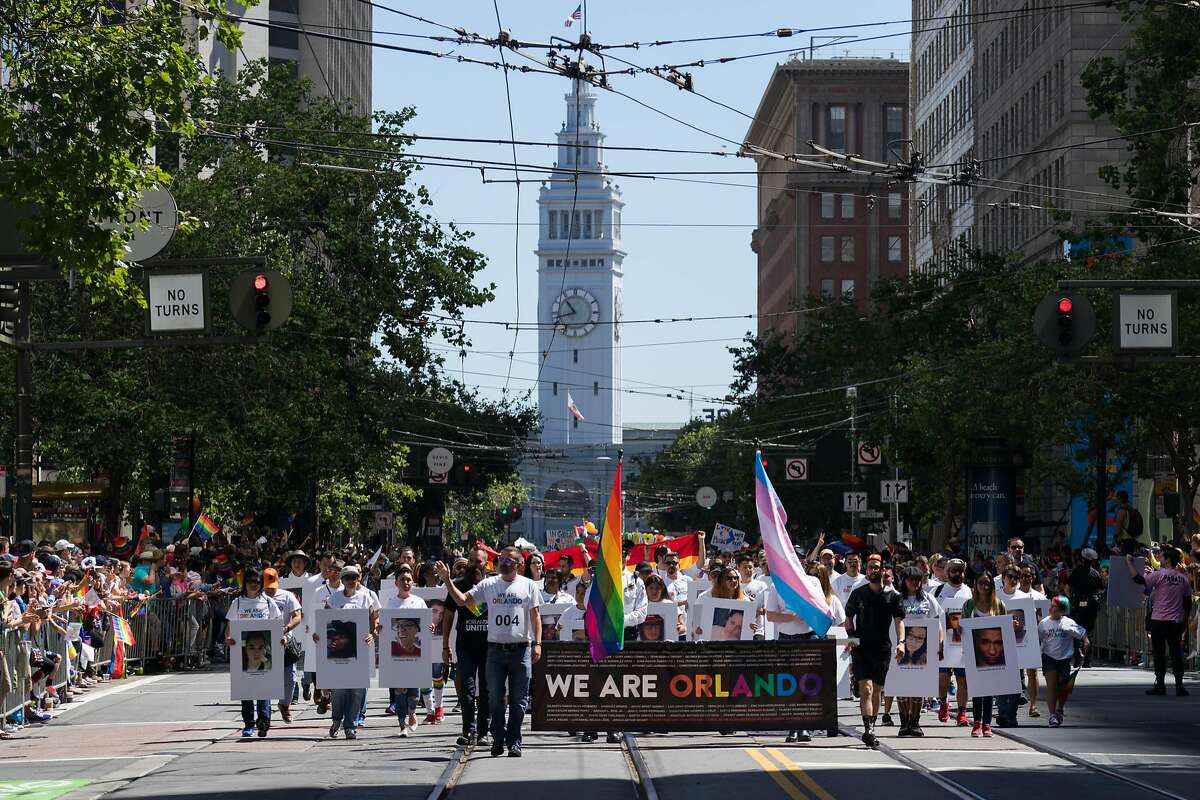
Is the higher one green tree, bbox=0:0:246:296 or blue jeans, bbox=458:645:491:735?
green tree, bbox=0:0:246:296

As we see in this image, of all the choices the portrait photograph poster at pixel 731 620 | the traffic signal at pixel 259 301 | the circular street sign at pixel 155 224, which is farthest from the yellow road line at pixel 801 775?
the circular street sign at pixel 155 224

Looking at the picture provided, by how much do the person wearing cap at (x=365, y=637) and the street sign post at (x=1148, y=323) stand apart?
10.2 m

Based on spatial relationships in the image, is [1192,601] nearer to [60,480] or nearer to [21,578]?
[21,578]

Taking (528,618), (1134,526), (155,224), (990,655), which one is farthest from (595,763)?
(1134,526)

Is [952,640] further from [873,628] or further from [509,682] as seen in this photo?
[509,682]

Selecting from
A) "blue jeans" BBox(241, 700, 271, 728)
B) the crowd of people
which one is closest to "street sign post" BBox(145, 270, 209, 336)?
the crowd of people

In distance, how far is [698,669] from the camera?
18.0m

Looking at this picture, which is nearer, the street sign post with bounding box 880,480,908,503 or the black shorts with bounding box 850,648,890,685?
the black shorts with bounding box 850,648,890,685

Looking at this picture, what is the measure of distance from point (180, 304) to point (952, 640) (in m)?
9.48

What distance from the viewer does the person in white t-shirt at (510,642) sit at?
17594 mm

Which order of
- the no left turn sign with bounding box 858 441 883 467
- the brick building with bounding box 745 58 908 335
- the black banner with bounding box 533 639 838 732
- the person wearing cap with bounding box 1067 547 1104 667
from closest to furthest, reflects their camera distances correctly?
the black banner with bounding box 533 639 838 732
the person wearing cap with bounding box 1067 547 1104 667
the no left turn sign with bounding box 858 441 883 467
the brick building with bounding box 745 58 908 335

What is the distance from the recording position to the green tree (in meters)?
19.1

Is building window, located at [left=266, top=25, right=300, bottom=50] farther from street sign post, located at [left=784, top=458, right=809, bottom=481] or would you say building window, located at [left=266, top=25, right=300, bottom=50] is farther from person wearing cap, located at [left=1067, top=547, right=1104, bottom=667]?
person wearing cap, located at [left=1067, top=547, right=1104, bottom=667]

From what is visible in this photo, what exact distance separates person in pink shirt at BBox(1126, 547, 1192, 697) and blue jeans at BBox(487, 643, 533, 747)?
1002 centimetres
